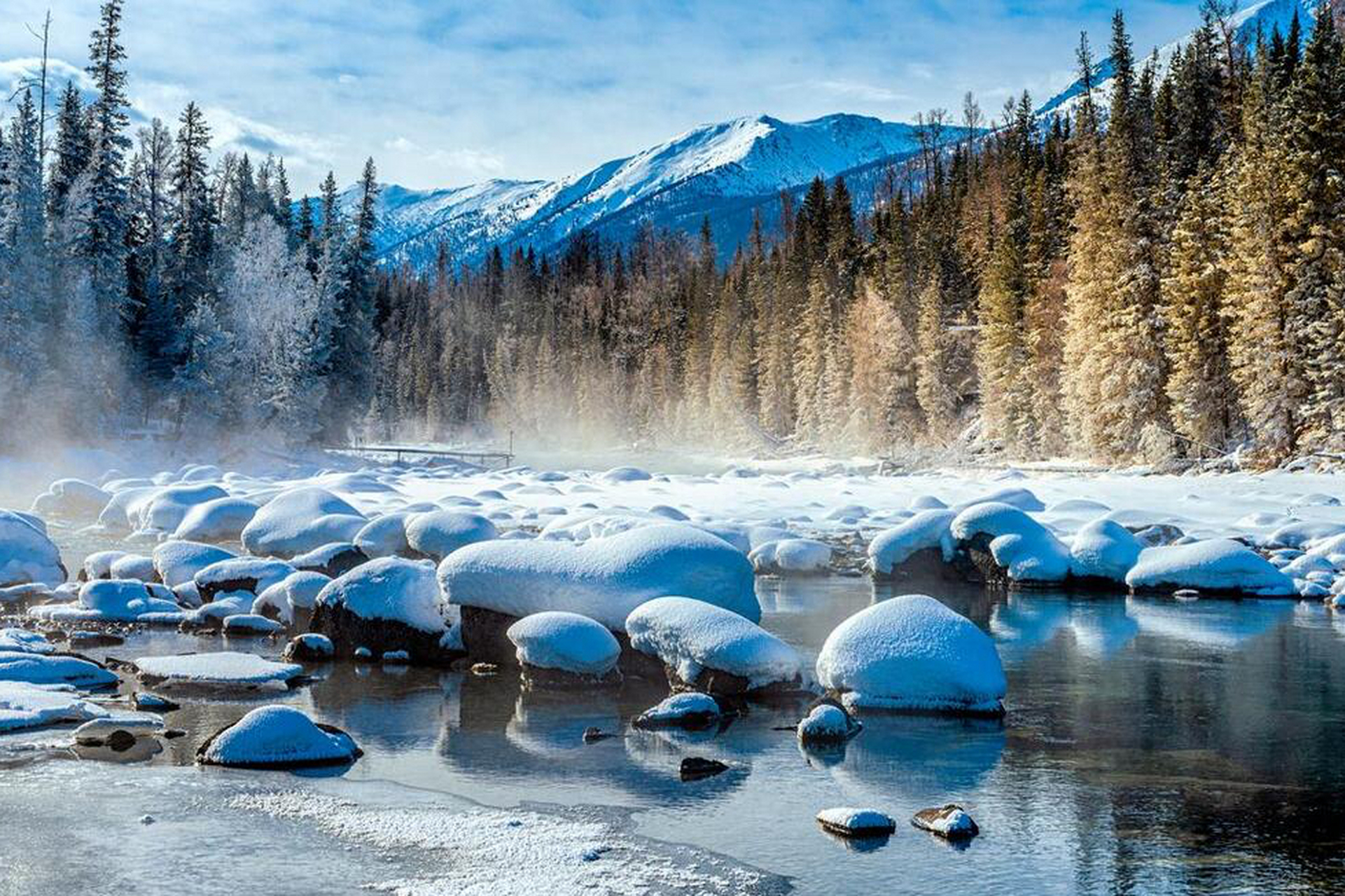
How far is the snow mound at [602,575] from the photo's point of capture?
13.2 metres

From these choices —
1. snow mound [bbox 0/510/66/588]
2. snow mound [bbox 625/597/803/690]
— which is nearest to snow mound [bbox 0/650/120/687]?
snow mound [bbox 625/597/803/690]

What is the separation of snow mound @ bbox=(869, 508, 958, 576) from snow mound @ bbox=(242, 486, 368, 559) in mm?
9182

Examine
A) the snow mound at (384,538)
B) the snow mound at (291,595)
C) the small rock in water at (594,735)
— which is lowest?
the small rock in water at (594,735)

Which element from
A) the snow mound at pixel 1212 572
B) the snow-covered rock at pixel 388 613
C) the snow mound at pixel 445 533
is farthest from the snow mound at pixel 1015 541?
the snow-covered rock at pixel 388 613

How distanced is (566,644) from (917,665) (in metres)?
3.54

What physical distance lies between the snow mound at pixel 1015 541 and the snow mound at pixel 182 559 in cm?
1250

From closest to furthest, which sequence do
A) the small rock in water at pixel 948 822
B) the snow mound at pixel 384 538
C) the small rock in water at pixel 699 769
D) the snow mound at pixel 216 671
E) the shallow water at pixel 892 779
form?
the shallow water at pixel 892 779, the small rock in water at pixel 948 822, the small rock in water at pixel 699 769, the snow mound at pixel 216 671, the snow mound at pixel 384 538

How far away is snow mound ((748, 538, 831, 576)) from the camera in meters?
22.5

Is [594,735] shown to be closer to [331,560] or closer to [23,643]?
[23,643]

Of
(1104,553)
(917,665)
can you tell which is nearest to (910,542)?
(1104,553)

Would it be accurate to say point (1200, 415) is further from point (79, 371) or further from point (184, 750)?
point (79, 371)

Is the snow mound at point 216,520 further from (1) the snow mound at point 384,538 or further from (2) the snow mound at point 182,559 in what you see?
(2) the snow mound at point 182,559

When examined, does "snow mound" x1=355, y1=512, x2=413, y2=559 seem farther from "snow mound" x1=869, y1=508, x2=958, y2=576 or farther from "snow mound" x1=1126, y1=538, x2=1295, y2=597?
"snow mound" x1=1126, y1=538, x2=1295, y2=597

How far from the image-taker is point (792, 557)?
22.7 m
